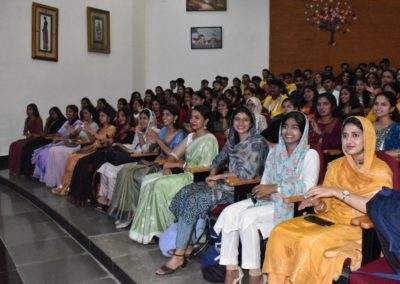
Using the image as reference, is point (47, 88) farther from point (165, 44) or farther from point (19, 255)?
point (19, 255)

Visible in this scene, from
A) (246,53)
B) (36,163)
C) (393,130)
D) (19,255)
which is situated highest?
(246,53)

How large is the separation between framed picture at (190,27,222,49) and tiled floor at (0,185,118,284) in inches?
222

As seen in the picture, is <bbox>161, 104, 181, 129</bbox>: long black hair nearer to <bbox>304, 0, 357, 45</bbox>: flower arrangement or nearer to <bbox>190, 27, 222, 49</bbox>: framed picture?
<bbox>190, 27, 222, 49</bbox>: framed picture

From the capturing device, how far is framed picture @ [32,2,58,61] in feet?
24.2

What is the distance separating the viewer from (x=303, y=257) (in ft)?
7.06

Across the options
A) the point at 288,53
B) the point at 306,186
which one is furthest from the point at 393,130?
the point at 288,53

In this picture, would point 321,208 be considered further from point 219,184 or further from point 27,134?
point 27,134

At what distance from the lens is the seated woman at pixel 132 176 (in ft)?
13.1

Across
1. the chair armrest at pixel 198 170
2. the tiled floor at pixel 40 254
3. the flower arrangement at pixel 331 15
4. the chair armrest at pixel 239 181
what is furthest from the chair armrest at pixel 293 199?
the flower arrangement at pixel 331 15

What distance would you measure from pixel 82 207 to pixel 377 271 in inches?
136

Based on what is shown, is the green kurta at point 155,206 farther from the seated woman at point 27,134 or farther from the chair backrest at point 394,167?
the seated woman at point 27,134

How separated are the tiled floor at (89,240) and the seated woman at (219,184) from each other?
153 millimetres

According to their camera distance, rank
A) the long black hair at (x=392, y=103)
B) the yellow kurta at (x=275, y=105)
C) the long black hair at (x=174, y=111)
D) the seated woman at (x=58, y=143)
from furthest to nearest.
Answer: the yellow kurta at (x=275, y=105), the seated woman at (x=58, y=143), the long black hair at (x=174, y=111), the long black hair at (x=392, y=103)

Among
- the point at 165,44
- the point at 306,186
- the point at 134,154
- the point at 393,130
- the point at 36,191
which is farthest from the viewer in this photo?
the point at 165,44
